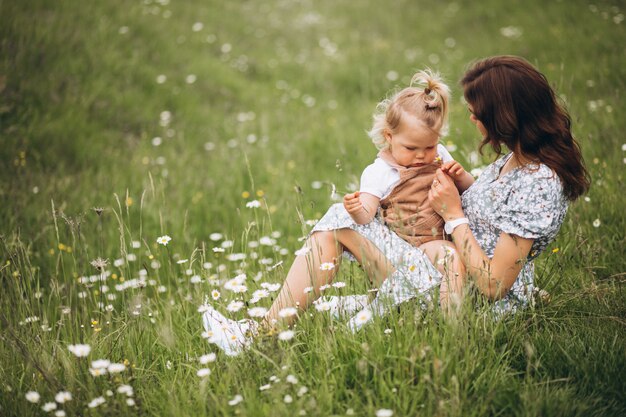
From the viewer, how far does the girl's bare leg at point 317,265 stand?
8.57 ft

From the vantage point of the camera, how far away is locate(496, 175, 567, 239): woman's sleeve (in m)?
2.38

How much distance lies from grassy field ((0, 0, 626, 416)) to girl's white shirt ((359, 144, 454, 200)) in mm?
356

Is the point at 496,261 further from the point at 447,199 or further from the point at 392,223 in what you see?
the point at 392,223

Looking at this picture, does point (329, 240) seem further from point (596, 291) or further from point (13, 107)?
point (13, 107)

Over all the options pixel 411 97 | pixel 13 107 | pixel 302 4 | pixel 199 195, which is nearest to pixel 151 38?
pixel 13 107

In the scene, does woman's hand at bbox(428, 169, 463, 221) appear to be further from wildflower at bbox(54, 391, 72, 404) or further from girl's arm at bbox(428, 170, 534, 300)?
wildflower at bbox(54, 391, 72, 404)

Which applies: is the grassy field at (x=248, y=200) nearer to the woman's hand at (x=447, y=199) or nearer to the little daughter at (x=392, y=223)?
the little daughter at (x=392, y=223)

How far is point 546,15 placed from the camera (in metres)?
8.09

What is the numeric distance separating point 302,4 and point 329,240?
9309 mm

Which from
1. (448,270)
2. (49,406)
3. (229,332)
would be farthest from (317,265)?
(49,406)

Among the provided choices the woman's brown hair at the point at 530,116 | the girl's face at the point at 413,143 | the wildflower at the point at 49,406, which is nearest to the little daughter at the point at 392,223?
the girl's face at the point at 413,143

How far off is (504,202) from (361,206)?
65cm

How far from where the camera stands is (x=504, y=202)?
250cm

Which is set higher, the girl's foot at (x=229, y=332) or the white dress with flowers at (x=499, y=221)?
the white dress with flowers at (x=499, y=221)
